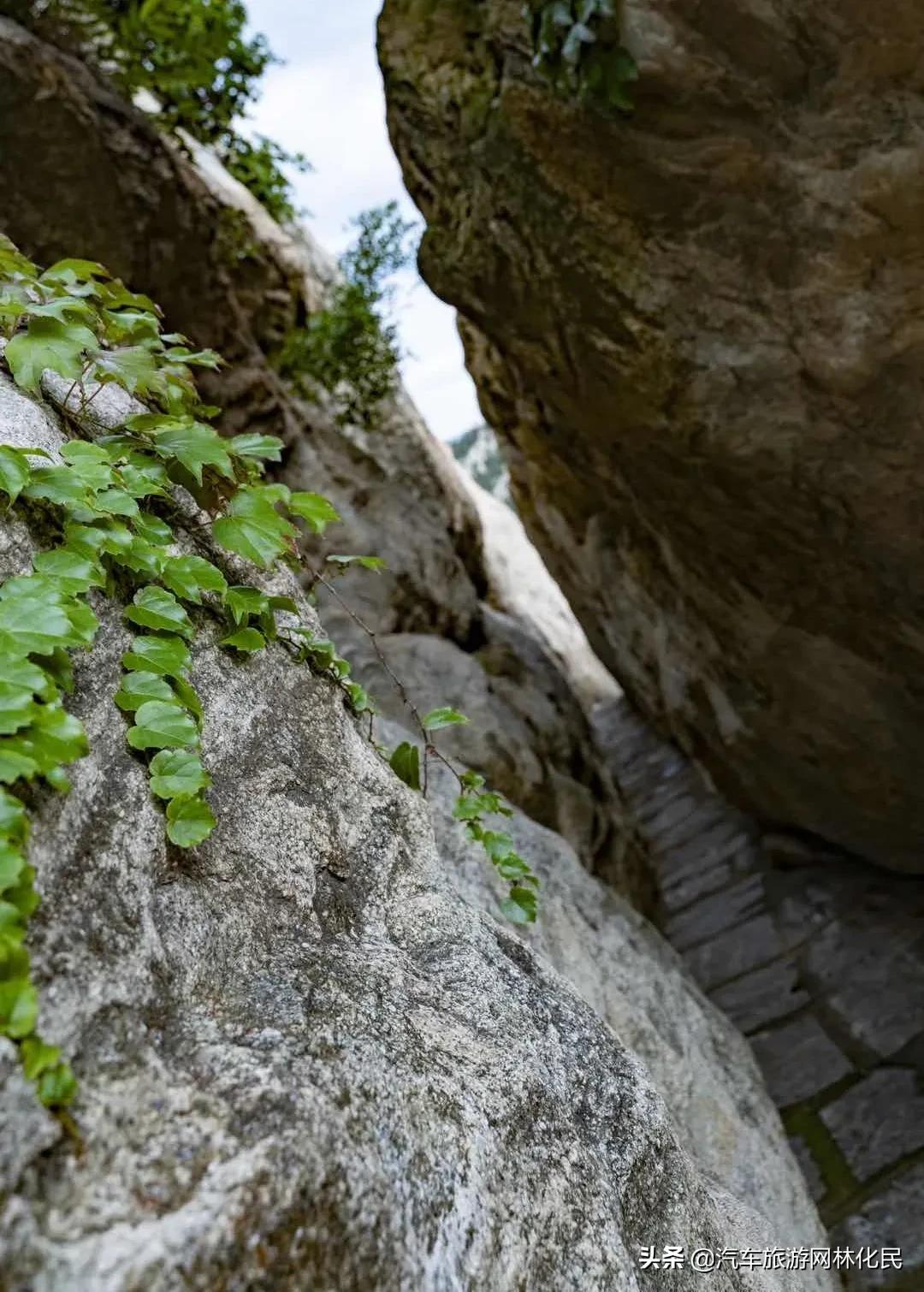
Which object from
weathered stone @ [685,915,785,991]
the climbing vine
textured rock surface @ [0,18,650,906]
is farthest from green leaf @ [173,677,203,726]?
weathered stone @ [685,915,785,991]

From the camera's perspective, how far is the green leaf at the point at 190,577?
1454 millimetres

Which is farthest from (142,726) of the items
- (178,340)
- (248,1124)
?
(178,340)

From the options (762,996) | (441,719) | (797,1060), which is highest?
(441,719)

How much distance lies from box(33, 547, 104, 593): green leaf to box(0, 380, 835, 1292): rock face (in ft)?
0.15

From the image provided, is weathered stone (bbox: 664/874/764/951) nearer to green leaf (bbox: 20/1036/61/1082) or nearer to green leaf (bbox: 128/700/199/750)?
green leaf (bbox: 128/700/199/750)

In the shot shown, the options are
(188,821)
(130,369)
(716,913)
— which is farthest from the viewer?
(716,913)

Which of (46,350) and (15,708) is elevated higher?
(46,350)

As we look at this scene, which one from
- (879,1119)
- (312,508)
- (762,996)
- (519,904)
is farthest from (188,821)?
(762,996)

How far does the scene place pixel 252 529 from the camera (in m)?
1.53

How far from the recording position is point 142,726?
4.05 ft

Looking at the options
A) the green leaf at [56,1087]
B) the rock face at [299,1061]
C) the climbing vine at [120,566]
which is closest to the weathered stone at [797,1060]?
the rock face at [299,1061]

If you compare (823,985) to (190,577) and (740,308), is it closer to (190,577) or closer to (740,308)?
(740,308)

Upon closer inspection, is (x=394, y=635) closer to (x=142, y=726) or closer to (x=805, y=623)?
(x=805, y=623)

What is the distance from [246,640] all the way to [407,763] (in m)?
0.56
